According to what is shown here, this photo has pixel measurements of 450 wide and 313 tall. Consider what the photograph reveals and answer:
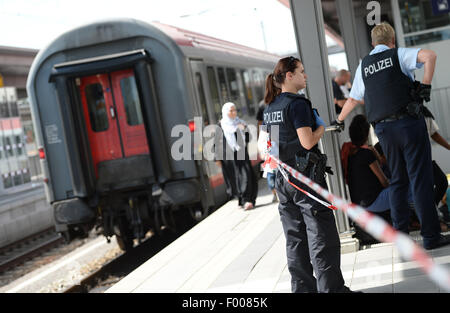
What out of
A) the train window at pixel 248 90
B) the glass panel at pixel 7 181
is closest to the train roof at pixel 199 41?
the train window at pixel 248 90

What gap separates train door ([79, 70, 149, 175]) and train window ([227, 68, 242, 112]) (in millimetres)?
3170

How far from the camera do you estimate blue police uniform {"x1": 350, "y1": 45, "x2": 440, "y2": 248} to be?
479 cm

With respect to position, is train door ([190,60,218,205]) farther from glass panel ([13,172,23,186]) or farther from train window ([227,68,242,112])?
glass panel ([13,172,23,186])

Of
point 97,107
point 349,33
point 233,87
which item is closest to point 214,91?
point 233,87

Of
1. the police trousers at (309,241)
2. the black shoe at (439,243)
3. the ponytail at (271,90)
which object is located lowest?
the black shoe at (439,243)

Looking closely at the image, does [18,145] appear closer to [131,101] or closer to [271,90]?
[131,101]

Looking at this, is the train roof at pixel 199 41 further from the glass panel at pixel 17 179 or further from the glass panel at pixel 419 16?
the glass panel at pixel 17 179

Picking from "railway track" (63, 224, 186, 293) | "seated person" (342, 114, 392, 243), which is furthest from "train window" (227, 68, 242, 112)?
"seated person" (342, 114, 392, 243)

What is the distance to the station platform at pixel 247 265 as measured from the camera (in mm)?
4559

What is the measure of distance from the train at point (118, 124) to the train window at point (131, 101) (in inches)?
0.6

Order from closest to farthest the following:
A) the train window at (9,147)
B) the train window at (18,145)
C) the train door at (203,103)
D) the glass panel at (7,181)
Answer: the train door at (203,103) → the glass panel at (7,181) → the train window at (9,147) → the train window at (18,145)

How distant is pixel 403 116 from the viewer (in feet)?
15.8
